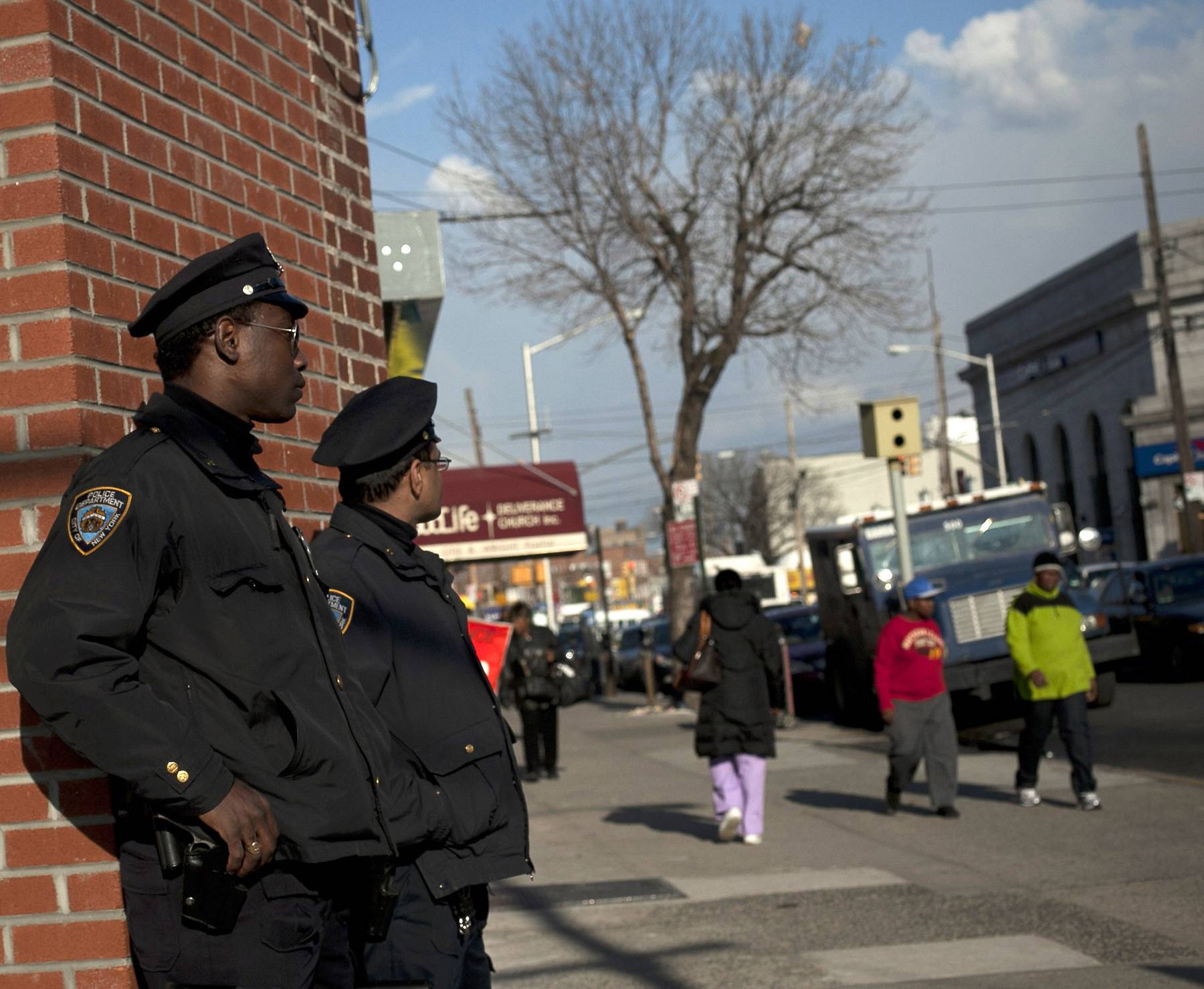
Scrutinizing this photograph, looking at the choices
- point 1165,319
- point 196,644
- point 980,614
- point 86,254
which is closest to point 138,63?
point 86,254

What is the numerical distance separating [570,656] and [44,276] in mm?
13798

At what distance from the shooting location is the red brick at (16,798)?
10.5 ft

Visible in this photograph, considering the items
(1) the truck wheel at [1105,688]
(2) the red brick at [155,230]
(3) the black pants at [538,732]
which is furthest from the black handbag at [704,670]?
(1) the truck wheel at [1105,688]

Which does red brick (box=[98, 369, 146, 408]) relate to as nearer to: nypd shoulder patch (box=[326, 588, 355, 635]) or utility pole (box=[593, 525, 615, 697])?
nypd shoulder patch (box=[326, 588, 355, 635])

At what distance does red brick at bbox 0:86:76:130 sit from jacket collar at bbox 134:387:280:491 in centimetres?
84

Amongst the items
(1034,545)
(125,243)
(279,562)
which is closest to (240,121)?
(125,243)

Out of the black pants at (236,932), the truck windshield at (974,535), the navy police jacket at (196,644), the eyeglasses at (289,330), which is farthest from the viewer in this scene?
the truck windshield at (974,535)

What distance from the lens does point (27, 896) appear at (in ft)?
10.5

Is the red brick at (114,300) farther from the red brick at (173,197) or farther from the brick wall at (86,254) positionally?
the red brick at (173,197)

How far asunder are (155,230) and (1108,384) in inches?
1829

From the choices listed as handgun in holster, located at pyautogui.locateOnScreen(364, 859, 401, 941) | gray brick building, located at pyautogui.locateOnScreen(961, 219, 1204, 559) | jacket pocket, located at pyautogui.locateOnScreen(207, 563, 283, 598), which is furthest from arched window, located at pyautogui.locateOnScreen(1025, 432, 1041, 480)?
jacket pocket, located at pyautogui.locateOnScreen(207, 563, 283, 598)

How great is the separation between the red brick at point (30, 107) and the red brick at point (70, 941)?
1646mm

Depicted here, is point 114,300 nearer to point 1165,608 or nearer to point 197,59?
point 197,59

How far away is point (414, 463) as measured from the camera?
3814 mm
